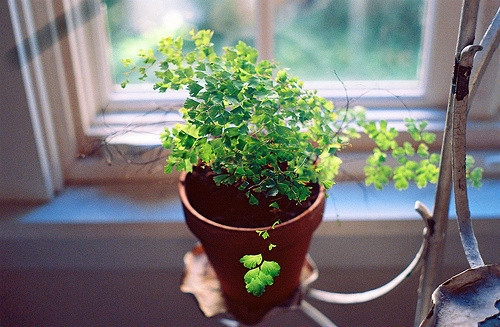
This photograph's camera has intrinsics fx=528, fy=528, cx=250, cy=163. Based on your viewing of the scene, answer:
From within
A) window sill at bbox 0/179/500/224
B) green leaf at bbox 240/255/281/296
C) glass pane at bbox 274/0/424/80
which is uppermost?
glass pane at bbox 274/0/424/80

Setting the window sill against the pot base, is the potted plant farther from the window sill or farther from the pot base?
the window sill

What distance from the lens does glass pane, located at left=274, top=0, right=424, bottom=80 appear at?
4.03 feet

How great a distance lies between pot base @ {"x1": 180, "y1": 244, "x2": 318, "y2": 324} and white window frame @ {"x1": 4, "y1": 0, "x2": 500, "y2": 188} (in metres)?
0.26

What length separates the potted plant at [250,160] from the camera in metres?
0.72

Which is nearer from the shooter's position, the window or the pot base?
the pot base

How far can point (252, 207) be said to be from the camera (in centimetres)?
84

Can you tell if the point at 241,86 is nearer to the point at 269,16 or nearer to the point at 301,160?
the point at 301,160

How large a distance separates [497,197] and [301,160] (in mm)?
620

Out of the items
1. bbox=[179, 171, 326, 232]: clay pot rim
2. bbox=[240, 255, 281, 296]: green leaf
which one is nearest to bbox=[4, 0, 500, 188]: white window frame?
bbox=[179, 171, 326, 232]: clay pot rim

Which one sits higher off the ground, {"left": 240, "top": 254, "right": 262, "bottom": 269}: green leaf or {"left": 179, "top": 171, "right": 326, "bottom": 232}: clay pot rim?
{"left": 240, "top": 254, "right": 262, "bottom": 269}: green leaf

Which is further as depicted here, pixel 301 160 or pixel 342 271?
pixel 342 271

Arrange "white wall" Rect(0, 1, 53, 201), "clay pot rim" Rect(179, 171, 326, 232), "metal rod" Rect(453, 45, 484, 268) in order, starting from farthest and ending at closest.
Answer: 1. "white wall" Rect(0, 1, 53, 201)
2. "clay pot rim" Rect(179, 171, 326, 232)
3. "metal rod" Rect(453, 45, 484, 268)

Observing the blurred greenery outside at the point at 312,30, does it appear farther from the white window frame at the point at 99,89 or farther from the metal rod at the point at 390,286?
the metal rod at the point at 390,286

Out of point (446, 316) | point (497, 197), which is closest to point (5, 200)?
point (446, 316)
